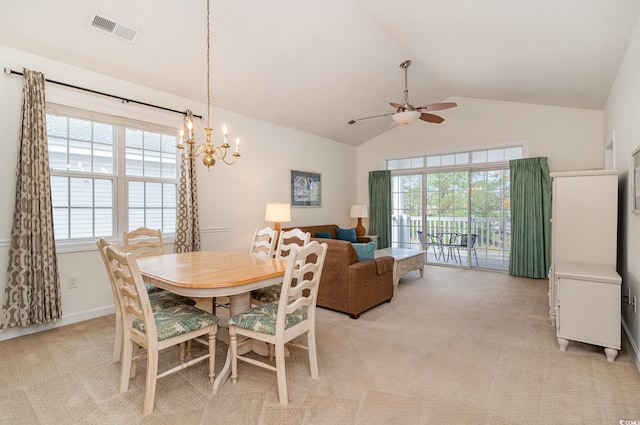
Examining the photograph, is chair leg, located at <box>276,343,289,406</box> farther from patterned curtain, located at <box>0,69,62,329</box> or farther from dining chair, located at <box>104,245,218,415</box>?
patterned curtain, located at <box>0,69,62,329</box>

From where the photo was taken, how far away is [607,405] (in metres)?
1.92

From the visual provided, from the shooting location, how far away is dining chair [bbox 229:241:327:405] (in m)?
1.93

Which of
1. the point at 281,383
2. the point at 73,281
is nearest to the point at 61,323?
the point at 73,281

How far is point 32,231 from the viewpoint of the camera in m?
2.95

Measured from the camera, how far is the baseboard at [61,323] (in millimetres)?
2941

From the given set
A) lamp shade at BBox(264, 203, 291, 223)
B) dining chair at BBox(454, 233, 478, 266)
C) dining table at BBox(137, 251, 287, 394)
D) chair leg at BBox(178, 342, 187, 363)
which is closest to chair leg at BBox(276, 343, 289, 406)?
dining table at BBox(137, 251, 287, 394)

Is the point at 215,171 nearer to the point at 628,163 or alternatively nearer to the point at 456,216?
the point at 456,216

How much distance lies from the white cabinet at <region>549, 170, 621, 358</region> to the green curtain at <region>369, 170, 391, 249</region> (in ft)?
12.3

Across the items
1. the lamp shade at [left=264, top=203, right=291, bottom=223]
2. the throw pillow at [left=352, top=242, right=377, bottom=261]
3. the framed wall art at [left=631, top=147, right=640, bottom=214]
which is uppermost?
the framed wall art at [left=631, top=147, right=640, bottom=214]

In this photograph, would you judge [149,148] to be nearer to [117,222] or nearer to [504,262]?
[117,222]

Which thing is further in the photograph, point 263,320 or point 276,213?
point 276,213

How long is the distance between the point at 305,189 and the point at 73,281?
371 cm

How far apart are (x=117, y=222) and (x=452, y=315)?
12.7ft

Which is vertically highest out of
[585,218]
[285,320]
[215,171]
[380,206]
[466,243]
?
[215,171]
